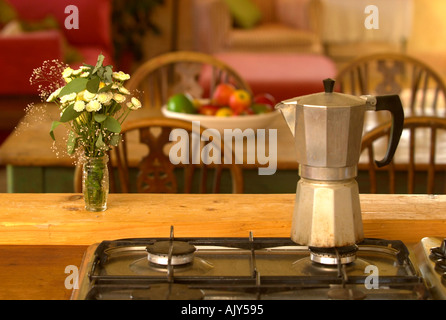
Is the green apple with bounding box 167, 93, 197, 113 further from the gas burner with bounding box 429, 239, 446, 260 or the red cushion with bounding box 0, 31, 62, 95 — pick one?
the red cushion with bounding box 0, 31, 62, 95

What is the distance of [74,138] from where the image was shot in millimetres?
1142

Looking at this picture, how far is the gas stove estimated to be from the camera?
907 mm

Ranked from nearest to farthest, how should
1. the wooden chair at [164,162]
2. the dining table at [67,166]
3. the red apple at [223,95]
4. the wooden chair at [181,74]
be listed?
1. the wooden chair at [164,162]
2. the dining table at [67,166]
3. the red apple at [223,95]
4. the wooden chair at [181,74]

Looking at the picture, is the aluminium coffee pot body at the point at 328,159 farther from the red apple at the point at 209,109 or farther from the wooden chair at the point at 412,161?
the red apple at the point at 209,109

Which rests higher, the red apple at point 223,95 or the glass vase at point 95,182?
the red apple at point 223,95

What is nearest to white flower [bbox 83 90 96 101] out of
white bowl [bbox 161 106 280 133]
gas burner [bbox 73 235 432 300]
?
gas burner [bbox 73 235 432 300]

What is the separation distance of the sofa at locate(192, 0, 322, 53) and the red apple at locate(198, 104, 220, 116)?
3.35 meters

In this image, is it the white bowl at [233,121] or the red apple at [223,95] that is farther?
the red apple at [223,95]

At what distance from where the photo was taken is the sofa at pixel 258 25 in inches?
214

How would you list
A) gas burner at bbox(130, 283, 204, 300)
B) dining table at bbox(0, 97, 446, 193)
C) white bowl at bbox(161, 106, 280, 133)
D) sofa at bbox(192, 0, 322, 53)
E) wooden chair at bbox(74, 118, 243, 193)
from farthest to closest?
sofa at bbox(192, 0, 322, 53)
white bowl at bbox(161, 106, 280, 133)
dining table at bbox(0, 97, 446, 193)
wooden chair at bbox(74, 118, 243, 193)
gas burner at bbox(130, 283, 204, 300)

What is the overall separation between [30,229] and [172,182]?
2.03ft

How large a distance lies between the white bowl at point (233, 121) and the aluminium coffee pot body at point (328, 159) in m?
1.02

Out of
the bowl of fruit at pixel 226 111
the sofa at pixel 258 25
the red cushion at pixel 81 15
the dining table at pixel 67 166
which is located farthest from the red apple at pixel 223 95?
the sofa at pixel 258 25

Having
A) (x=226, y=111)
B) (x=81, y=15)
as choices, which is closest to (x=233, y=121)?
(x=226, y=111)
